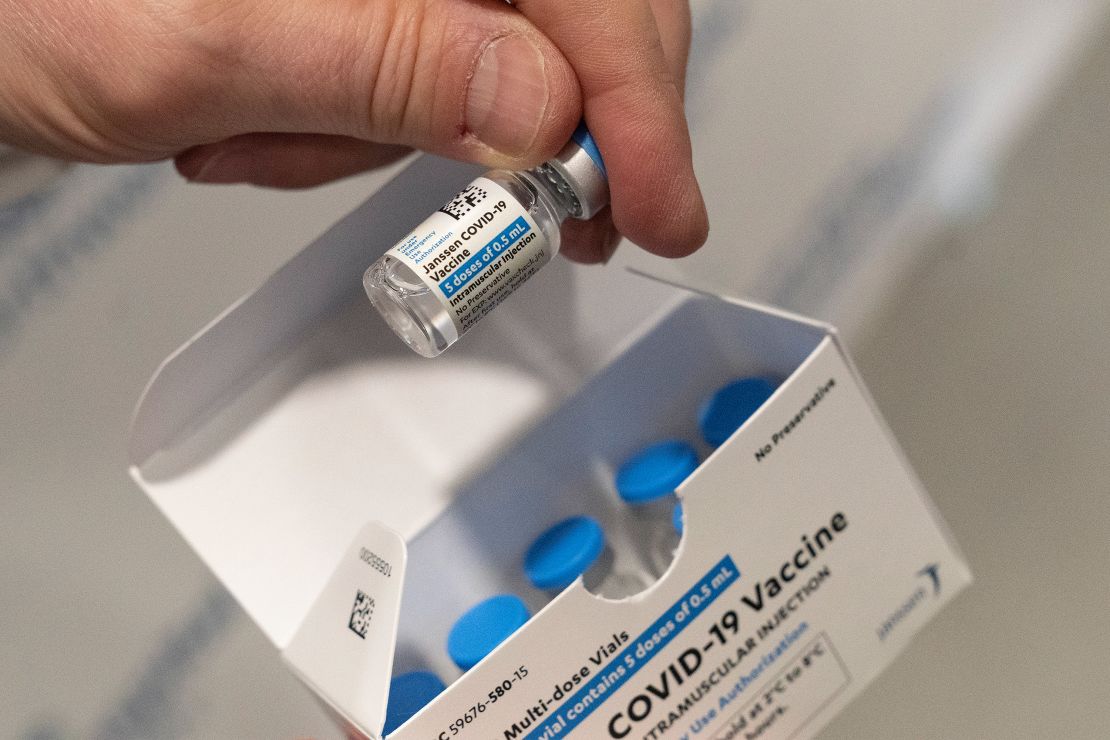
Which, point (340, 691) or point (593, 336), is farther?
point (593, 336)

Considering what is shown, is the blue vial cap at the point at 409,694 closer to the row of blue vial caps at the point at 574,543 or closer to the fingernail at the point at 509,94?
the row of blue vial caps at the point at 574,543

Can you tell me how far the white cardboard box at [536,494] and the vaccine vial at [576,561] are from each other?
2cm

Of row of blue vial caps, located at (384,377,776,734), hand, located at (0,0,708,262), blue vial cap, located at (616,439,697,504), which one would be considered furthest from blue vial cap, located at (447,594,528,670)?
hand, located at (0,0,708,262)

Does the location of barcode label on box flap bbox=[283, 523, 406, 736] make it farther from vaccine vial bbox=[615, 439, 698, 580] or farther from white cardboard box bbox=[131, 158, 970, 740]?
vaccine vial bbox=[615, 439, 698, 580]

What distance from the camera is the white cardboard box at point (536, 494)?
518mm

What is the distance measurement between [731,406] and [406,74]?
11.3 inches

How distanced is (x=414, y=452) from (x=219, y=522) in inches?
5.1

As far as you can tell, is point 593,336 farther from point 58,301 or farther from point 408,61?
point 58,301

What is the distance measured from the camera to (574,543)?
0.61 meters

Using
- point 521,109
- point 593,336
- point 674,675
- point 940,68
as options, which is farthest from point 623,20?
point 940,68

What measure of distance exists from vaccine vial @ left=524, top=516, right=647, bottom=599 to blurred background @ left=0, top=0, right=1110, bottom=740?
0.90ft

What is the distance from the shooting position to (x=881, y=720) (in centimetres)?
86

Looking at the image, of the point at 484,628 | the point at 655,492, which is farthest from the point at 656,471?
the point at 484,628

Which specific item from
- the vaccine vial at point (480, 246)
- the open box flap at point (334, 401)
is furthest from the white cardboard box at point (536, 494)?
the vaccine vial at point (480, 246)
